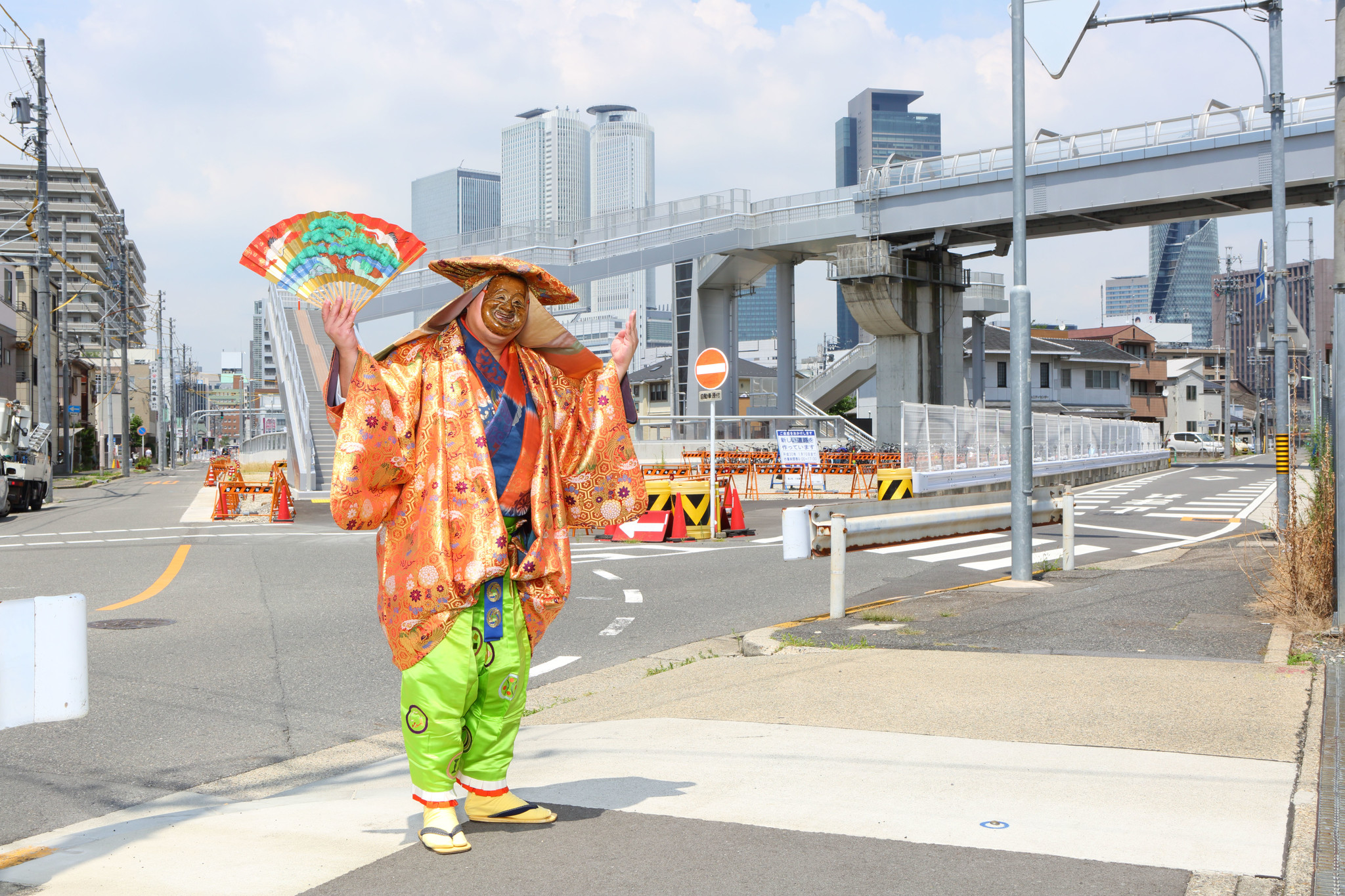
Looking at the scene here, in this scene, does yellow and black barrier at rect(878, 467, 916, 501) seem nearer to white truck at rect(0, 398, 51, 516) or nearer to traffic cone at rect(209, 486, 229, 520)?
traffic cone at rect(209, 486, 229, 520)

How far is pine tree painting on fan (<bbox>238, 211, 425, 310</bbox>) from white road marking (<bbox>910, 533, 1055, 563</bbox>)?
447 inches

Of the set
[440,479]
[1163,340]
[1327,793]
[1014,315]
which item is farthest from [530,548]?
[1163,340]

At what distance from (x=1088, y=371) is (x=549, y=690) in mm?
75842

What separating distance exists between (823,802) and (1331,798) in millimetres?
1826

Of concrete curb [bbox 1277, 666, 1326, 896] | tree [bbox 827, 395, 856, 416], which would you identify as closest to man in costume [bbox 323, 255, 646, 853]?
concrete curb [bbox 1277, 666, 1326, 896]

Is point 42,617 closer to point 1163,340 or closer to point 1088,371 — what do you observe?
point 1088,371

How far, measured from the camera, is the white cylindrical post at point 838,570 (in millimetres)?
9039

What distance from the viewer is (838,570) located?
29.5 ft

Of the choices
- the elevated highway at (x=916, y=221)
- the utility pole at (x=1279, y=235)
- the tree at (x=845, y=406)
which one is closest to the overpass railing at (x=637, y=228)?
the elevated highway at (x=916, y=221)

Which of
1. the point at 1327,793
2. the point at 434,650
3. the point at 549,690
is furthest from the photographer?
the point at 549,690

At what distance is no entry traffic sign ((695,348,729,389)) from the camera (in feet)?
56.6

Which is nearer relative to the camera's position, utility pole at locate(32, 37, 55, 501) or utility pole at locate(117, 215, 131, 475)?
utility pole at locate(32, 37, 55, 501)

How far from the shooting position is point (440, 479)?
3871mm

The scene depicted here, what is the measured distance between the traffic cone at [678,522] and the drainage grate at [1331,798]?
12.3 meters
